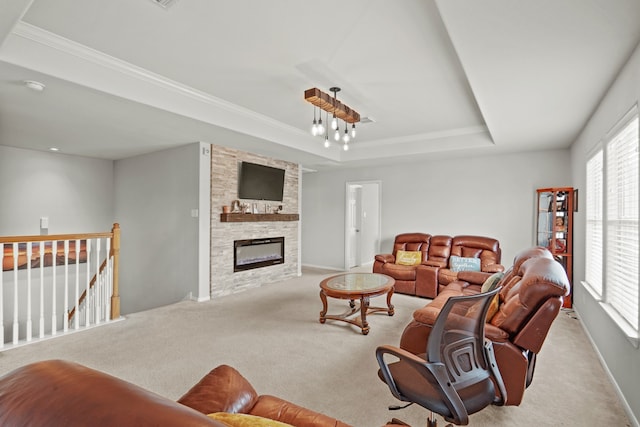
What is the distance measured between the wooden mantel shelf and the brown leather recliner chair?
6.24ft

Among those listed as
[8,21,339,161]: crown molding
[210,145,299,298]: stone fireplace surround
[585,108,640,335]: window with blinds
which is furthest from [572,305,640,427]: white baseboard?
[210,145,299,298]: stone fireplace surround

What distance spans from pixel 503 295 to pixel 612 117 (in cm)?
178

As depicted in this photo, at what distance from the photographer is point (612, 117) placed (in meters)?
2.64

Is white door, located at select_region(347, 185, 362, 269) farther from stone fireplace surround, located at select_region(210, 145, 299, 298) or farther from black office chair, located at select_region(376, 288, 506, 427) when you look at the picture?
black office chair, located at select_region(376, 288, 506, 427)

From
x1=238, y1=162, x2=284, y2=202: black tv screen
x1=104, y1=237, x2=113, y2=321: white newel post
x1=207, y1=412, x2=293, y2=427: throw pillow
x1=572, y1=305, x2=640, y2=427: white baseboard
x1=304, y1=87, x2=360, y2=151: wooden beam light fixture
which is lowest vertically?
x1=572, y1=305, x2=640, y2=427: white baseboard

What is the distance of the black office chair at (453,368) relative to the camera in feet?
4.78

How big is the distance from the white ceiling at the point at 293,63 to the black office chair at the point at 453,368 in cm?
164

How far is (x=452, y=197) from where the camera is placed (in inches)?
236

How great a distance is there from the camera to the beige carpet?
Result: 6.89ft

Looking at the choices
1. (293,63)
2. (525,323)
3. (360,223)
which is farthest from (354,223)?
(525,323)

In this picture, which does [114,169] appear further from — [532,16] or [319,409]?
[532,16]

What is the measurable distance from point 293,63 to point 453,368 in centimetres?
267

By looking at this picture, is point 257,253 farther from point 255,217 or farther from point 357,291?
point 357,291

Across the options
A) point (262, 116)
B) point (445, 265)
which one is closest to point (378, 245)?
point (445, 265)
